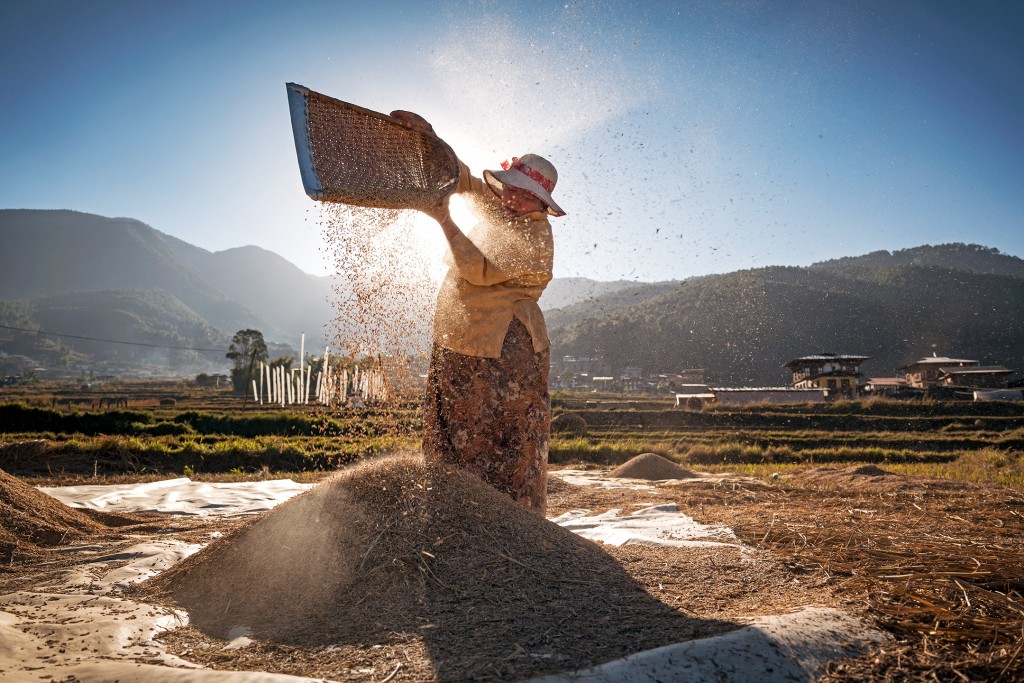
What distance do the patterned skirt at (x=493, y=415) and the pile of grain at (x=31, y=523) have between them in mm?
2167

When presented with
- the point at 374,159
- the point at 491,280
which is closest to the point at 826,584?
the point at 491,280

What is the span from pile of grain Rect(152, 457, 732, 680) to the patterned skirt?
240mm

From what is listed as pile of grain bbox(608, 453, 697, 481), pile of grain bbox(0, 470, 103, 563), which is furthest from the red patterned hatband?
pile of grain bbox(608, 453, 697, 481)

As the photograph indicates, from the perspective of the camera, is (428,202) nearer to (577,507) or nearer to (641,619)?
(641,619)

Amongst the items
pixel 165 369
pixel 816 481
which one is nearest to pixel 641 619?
pixel 816 481

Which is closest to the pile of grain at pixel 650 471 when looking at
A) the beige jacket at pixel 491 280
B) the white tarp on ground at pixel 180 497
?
the white tarp on ground at pixel 180 497

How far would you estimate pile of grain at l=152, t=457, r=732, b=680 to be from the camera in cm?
187

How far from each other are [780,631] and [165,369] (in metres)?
217

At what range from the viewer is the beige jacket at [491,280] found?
9.57ft

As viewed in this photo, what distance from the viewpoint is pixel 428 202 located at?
2758mm

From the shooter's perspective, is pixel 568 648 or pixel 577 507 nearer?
pixel 568 648

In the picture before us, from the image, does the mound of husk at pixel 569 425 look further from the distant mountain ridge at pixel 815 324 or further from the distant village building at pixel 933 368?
the distant mountain ridge at pixel 815 324

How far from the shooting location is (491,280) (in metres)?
2.91

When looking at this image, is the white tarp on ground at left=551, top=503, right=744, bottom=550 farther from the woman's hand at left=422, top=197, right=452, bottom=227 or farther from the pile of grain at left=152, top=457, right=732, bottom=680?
the woman's hand at left=422, top=197, right=452, bottom=227
